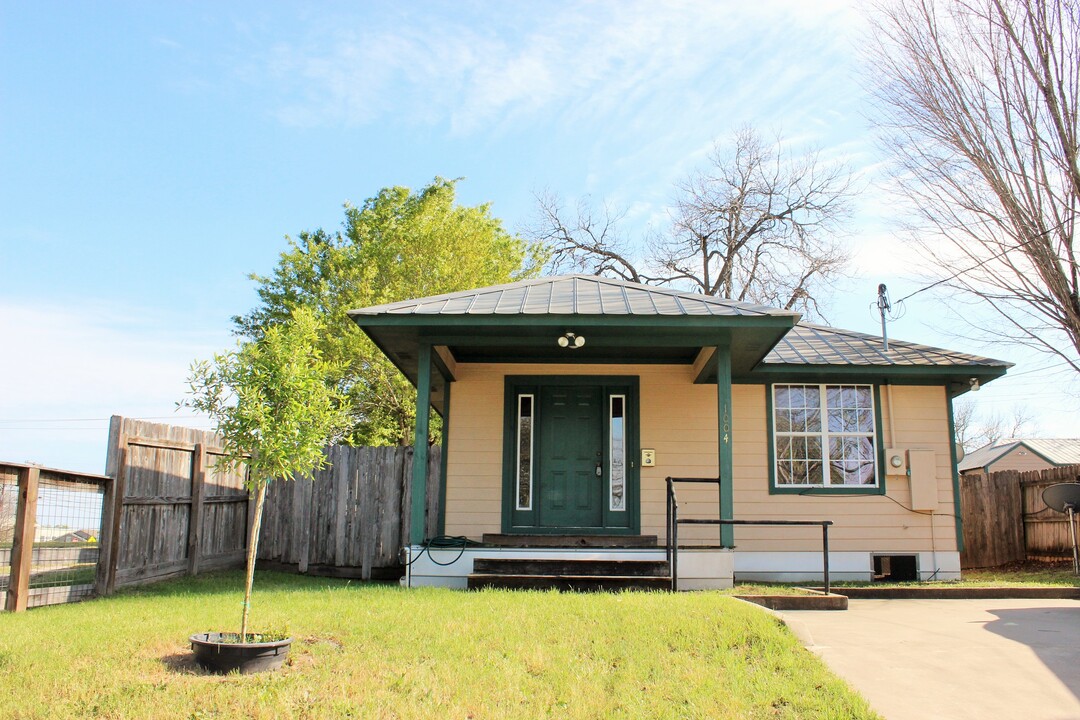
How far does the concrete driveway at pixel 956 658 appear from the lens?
14.6 feet

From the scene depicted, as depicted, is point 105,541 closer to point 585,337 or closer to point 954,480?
point 585,337

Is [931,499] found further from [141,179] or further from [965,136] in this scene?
[141,179]

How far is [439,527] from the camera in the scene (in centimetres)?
1095

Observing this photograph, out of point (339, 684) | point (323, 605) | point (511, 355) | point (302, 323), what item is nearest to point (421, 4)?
point (511, 355)

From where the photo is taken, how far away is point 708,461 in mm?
11031

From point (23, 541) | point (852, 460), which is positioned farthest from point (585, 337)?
point (23, 541)

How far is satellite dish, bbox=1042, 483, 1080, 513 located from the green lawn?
6839 mm

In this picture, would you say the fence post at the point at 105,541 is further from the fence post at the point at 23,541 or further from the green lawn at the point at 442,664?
the green lawn at the point at 442,664

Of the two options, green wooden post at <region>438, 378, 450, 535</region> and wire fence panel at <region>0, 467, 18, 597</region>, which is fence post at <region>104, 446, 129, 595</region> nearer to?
wire fence panel at <region>0, 467, 18, 597</region>

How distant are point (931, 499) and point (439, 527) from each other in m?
6.43

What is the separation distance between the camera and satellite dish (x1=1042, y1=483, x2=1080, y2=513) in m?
11.0

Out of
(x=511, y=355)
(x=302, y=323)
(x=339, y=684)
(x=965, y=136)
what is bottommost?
(x=339, y=684)

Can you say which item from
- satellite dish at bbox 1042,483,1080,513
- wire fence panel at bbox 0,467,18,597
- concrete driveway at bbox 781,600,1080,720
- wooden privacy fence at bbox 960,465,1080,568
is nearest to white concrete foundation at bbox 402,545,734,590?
concrete driveway at bbox 781,600,1080,720

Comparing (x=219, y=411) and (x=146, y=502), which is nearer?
(x=219, y=411)
